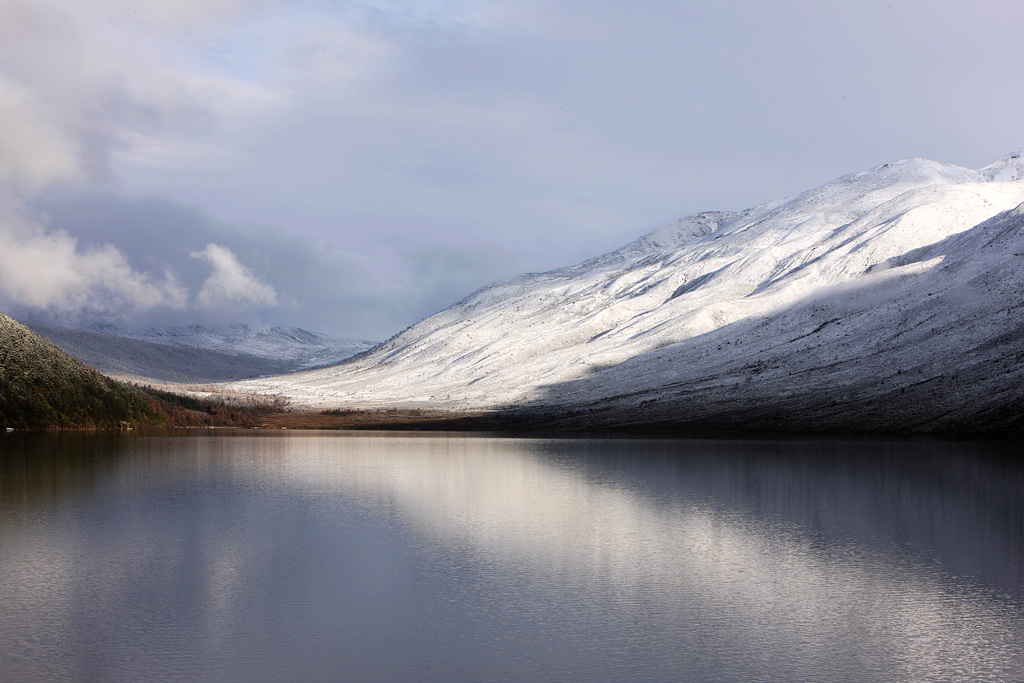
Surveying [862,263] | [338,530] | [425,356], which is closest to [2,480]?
[338,530]

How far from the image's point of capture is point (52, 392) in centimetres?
6284

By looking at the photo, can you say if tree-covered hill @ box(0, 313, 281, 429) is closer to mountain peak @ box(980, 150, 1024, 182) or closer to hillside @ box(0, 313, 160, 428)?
hillside @ box(0, 313, 160, 428)

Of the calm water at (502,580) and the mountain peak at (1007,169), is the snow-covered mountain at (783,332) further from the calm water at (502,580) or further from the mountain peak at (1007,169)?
the calm water at (502,580)

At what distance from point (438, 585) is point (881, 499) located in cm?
1793

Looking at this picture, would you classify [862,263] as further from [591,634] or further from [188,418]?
[591,634]

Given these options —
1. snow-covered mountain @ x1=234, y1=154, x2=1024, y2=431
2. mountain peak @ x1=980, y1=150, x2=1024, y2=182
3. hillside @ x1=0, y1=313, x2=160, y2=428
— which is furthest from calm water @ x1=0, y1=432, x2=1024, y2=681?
mountain peak @ x1=980, y1=150, x2=1024, y2=182

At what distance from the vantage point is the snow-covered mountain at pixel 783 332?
9425 cm

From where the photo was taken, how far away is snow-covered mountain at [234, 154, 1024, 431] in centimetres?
9425

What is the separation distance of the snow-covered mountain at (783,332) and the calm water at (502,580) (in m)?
68.0

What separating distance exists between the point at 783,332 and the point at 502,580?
107 meters

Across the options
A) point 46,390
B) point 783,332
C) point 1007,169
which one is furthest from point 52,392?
point 1007,169

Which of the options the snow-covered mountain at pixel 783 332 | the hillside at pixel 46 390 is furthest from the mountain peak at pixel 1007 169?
the hillside at pixel 46 390

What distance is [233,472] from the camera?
33.5 meters

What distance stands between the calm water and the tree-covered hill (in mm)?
33510
